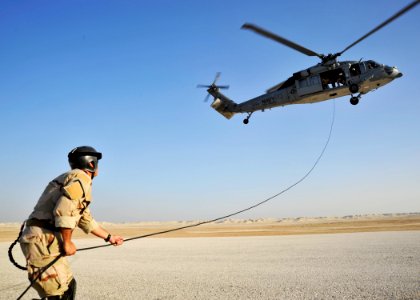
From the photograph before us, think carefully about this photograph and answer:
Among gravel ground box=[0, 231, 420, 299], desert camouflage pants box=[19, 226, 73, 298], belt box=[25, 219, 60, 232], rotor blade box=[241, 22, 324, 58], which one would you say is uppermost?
rotor blade box=[241, 22, 324, 58]

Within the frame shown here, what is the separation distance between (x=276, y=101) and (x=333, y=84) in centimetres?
318

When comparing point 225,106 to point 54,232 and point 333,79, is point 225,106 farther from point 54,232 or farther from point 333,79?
point 54,232

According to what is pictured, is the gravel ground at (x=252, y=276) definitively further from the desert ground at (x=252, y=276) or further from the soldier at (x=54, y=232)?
the soldier at (x=54, y=232)

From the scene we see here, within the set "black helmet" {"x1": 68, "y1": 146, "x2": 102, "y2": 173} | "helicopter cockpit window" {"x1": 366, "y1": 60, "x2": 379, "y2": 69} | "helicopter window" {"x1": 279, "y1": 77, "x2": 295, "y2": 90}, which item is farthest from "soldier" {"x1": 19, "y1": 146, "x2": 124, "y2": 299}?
"helicopter cockpit window" {"x1": 366, "y1": 60, "x2": 379, "y2": 69}

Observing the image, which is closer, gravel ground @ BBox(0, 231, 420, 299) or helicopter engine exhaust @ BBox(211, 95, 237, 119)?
gravel ground @ BBox(0, 231, 420, 299)

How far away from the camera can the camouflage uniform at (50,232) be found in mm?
3889

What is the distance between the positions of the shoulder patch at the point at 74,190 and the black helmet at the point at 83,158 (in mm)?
464

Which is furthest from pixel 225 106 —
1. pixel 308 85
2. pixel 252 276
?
pixel 252 276

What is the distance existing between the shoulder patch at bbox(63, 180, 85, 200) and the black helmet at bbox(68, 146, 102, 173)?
0.46 metres

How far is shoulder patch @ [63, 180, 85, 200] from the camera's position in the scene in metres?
3.79

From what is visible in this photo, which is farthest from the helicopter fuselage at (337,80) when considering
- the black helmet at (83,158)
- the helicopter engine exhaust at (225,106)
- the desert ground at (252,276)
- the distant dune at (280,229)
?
the black helmet at (83,158)

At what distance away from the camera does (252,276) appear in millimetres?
9070

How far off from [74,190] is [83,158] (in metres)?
0.58

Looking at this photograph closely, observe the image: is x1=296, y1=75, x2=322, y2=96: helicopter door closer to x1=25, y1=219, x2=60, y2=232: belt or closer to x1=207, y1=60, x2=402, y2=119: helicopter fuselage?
x1=207, y1=60, x2=402, y2=119: helicopter fuselage
